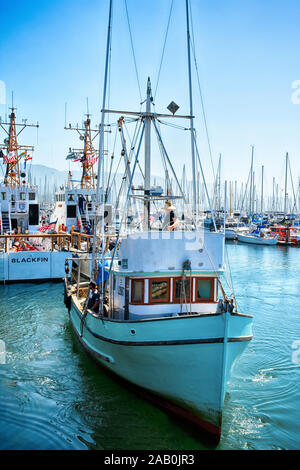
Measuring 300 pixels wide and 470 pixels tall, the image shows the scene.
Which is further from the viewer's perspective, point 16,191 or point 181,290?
point 16,191

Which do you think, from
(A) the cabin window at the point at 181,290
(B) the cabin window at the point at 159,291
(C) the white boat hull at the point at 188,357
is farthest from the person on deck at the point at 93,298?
(A) the cabin window at the point at 181,290

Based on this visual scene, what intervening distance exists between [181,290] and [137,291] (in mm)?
1135

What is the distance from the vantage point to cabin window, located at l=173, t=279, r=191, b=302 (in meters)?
9.54

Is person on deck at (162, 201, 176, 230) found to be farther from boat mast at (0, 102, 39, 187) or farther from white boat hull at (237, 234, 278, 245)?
white boat hull at (237, 234, 278, 245)

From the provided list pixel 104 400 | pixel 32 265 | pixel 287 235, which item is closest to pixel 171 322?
pixel 104 400

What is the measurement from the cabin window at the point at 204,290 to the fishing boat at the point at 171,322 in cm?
3

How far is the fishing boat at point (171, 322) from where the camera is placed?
307 inches

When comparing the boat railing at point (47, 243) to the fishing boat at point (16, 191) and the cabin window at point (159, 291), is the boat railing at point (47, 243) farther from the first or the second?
the cabin window at point (159, 291)

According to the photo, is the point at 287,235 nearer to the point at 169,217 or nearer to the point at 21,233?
the point at 21,233

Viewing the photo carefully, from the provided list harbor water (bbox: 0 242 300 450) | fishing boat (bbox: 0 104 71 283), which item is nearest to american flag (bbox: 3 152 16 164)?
fishing boat (bbox: 0 104 71 283)

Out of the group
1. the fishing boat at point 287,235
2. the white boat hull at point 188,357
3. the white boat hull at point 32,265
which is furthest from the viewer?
the fishing boat at point 287,235

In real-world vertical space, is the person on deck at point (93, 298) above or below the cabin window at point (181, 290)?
below

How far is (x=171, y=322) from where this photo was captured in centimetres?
807
